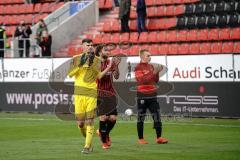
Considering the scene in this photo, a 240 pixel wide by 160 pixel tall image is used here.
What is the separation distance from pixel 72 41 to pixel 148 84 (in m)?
18.5

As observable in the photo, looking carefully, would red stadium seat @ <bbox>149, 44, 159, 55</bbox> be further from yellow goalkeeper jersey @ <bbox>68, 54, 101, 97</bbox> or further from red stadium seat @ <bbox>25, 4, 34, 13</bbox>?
yellow goalkeeper jersey @ <bbox>68, 54, 101, 97</bbox>

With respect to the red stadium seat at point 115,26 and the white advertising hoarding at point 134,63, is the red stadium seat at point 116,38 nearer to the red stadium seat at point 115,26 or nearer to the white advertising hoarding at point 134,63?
the red stadium seat at point 115,26

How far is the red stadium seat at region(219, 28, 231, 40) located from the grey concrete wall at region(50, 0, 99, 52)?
8966 mm

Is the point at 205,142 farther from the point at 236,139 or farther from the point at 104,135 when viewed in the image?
the point at 104,135

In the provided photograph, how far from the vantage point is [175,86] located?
2589cm

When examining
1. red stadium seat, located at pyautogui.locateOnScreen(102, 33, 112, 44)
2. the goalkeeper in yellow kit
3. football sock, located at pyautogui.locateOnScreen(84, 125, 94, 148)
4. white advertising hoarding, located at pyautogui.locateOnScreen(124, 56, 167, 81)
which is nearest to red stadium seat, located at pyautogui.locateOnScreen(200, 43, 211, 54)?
white advertising hoarding, located at pyautogui.locateOnScreen(124, 56, 167, 81)

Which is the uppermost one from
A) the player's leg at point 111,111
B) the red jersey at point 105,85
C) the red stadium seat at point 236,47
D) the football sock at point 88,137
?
the red stadium seat at point 236,47

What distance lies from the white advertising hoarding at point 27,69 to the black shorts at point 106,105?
41.7ft

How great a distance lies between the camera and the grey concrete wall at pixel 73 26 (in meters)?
35.3

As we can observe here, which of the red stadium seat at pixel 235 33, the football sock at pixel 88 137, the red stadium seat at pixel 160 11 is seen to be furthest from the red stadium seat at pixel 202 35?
the football sock at pixel 88 137


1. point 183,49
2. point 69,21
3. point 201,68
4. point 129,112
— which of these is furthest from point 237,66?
point 69,21

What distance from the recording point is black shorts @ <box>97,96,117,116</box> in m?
16.6

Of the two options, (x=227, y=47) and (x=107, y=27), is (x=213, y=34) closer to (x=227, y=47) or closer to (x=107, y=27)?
(x=227, y=47)

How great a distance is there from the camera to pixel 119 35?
32.6 meters
